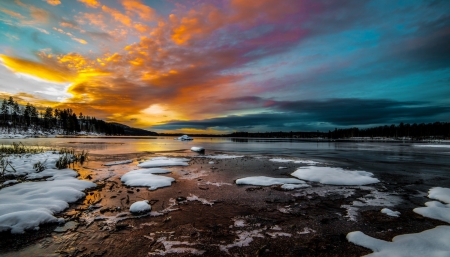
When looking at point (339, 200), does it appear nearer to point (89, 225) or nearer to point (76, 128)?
point (89, 225)

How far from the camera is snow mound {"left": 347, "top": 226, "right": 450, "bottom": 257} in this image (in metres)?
4.76

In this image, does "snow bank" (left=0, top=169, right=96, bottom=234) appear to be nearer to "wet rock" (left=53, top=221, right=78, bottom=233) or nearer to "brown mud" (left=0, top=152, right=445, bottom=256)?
"brown mud" (left=0, top=152, right=445, bottom=256)

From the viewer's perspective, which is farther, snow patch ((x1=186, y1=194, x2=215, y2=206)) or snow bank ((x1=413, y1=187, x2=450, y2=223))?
snow patch ((x1=186, y1=194, x2=215, y2=206))

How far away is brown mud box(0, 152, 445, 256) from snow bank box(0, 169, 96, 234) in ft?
0.96

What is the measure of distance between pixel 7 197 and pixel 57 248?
4.97m

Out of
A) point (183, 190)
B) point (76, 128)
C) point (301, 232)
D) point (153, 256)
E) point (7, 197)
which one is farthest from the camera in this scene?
point (76, 128)

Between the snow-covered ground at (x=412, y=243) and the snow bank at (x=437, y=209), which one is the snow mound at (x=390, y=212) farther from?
the snow-covered ground at (x=412, y=243)

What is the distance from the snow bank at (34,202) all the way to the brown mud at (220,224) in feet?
A: 0.96

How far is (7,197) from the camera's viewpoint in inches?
301

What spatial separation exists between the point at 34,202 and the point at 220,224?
6.78m

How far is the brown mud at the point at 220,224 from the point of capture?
499cm

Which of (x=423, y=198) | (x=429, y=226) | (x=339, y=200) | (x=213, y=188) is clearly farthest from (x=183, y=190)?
(x=423, y=198)

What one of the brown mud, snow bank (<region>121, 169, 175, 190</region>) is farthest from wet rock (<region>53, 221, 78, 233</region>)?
snow bank (<region>121, 169, 175, 190</region>)

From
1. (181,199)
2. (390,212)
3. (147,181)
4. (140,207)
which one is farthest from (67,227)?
(390,212)
